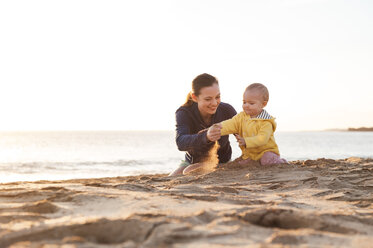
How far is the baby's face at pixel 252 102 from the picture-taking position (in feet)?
14.9

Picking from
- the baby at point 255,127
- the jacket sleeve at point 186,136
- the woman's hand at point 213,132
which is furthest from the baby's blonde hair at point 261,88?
the jacket sleeve at point 186,136

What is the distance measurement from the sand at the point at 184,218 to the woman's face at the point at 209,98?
6.03 feet

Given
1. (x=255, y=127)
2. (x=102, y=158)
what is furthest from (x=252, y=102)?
(x=102, y=158)

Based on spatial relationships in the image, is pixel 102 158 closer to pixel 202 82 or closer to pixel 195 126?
pixel 195 126

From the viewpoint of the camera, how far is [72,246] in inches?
60.6

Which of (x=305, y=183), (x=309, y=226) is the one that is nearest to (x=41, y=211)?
(x=309, y=226)

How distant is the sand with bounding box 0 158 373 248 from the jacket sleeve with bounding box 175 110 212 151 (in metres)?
1.50

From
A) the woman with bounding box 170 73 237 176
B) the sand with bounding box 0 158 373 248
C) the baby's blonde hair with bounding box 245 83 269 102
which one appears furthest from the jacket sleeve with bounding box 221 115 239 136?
the sand with bounding box 0 158 373 248

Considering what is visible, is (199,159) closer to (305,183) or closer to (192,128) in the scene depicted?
(192,128)

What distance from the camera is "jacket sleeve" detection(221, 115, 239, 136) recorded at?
4664 mm

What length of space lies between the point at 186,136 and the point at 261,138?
3.20 ft

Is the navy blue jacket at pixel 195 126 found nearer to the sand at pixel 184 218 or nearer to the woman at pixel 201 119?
the woman at pixel 201 119

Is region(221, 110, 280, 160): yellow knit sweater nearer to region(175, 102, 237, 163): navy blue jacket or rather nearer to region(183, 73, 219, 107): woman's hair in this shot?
region(175, 102, 237, 163): navy blue jacket

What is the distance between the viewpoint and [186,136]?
4.80 m
